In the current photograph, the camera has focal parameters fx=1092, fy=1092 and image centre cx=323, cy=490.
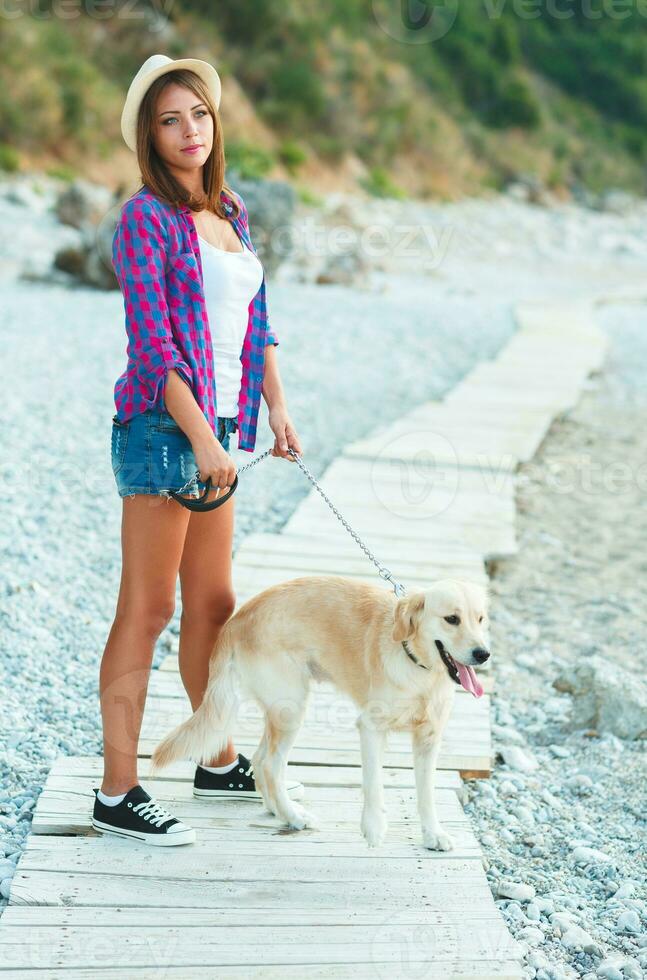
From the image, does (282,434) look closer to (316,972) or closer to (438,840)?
(438,840)

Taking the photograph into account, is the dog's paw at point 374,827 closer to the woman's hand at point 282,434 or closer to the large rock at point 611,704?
the woman's hand at point 282,434

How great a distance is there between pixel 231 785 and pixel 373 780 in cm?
52

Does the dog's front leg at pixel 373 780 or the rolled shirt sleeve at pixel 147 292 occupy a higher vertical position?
the rolled shirt sleeve at pixel 147 292

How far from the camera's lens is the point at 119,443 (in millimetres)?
2865

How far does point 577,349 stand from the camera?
12.6m

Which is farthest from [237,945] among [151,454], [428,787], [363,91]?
[363,91]

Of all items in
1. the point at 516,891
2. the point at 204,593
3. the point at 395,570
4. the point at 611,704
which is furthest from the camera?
the point at 395,570

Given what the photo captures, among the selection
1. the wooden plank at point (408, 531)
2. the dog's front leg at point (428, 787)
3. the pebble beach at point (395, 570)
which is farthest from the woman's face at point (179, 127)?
the wooden plank at point (408, 531)

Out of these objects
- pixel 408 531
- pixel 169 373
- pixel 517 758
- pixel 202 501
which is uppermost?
pixel 169 373

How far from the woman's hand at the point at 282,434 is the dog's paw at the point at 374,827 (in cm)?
102

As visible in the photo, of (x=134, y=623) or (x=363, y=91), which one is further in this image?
(x=363, y=91)

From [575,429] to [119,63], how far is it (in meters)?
18.9

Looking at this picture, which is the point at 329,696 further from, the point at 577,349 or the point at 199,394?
the point at 577,349

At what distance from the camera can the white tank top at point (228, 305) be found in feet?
9.46
